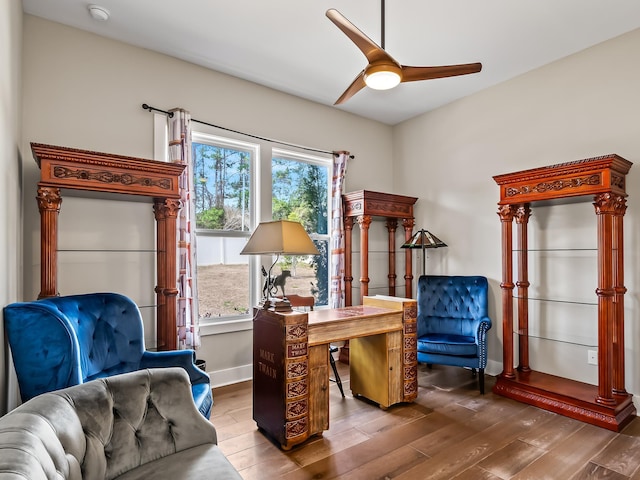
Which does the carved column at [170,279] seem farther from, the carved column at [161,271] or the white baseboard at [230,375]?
the white baseboard at [230,375]

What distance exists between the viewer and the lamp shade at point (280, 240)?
2.44 meters

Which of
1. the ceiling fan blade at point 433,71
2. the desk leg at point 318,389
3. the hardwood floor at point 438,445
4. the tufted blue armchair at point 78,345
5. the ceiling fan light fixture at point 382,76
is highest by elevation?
the ceiling fan blade at point 433,71

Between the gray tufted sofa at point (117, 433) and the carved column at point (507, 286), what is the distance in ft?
9.53

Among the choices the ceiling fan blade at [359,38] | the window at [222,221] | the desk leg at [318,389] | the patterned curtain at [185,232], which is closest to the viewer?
the ceiling fan blade at [359,38]

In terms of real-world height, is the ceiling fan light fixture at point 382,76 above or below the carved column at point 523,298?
above

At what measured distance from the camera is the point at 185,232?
328 cm

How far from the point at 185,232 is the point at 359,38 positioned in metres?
2.16

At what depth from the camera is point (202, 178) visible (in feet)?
12.0

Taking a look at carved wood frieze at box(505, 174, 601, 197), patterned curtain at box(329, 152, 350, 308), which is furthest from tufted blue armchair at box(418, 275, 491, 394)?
carved wood frieze at box(505, 174, 601, 197)

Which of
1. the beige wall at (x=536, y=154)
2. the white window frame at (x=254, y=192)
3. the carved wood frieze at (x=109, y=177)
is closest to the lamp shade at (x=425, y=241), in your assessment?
the beige wall at (x=536, y=154)

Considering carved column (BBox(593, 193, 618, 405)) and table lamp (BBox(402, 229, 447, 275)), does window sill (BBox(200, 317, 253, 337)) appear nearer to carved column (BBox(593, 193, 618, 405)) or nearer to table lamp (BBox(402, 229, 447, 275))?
table lamp (BBox(402, 229, 447, 275))

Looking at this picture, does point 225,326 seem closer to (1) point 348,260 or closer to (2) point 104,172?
(1) point 348,260

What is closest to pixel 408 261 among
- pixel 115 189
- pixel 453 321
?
pixel 453 321

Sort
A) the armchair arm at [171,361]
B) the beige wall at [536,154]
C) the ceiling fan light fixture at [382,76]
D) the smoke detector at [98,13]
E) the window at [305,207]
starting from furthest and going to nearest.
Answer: the window at [305,207]
the beige wall at [536,154]
the smoke detector at [98,13]
the armchair arm at [171,361]
the ceiling fan light fixture at [382,76]
